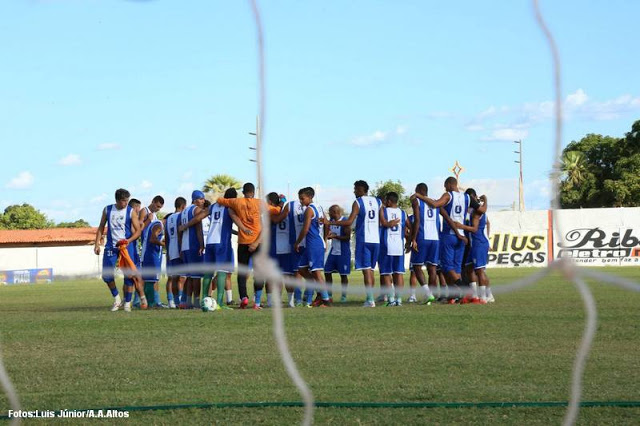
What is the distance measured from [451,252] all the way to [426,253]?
0.76 metres

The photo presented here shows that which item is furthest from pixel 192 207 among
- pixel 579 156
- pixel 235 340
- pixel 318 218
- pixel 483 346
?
pixel 579 156

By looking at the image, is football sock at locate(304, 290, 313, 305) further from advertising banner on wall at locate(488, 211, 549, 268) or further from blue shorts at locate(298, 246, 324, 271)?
advertising banner on wall at locate(488, 211, 549, 268)

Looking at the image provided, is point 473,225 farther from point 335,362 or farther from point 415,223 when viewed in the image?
point 335,362

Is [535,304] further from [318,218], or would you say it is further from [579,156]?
[579,156]

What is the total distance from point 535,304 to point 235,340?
5989 mm

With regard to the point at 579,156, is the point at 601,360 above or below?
below

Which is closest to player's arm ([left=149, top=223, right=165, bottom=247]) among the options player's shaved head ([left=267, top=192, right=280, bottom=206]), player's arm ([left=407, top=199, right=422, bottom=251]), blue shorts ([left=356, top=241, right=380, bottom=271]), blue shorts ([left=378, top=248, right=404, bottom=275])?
player's shaved head ([left=267, top=192, right=280, bottom=206])

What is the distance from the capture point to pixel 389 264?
15.0 m

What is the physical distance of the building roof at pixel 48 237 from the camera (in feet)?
226

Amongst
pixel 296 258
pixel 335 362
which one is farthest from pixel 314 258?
pixel 335 362

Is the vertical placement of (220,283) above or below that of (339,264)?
below

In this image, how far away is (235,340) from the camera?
955 cm

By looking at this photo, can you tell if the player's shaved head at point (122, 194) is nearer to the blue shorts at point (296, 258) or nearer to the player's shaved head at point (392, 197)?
the blue shorts at point (296, 258)

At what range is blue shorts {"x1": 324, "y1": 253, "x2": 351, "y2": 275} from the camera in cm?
1544
